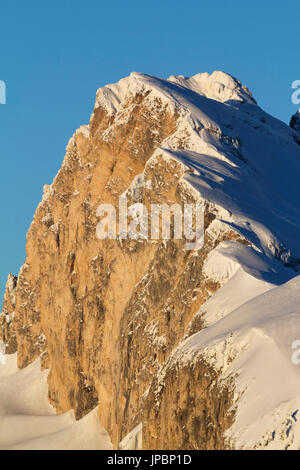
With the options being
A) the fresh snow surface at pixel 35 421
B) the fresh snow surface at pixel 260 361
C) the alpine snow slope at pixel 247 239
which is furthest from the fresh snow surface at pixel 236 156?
the fresh snow surface at pixel 35 421

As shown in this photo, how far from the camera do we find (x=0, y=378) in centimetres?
13938

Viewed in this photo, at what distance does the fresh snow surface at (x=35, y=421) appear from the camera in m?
101

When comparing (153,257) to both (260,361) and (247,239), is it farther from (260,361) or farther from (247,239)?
(260,361)

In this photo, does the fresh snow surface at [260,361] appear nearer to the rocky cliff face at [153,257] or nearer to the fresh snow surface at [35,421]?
the rocky cliff face at [153,257]

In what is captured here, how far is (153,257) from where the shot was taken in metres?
84.3

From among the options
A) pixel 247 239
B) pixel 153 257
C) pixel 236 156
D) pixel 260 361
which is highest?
pixel 236 156

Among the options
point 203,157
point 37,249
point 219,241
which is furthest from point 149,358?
point 37,249

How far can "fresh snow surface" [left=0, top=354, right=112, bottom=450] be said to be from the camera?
332ft

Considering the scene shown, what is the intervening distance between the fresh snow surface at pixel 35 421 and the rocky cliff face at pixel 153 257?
6.47 feet

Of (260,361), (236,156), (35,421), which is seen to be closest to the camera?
(260,361)

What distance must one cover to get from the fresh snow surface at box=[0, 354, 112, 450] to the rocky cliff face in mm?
1971

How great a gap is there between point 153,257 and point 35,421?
128 feet

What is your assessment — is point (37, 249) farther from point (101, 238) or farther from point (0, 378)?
point (101, 238)

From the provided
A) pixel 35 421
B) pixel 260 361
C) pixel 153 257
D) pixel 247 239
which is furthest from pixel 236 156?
pixel 260 361
